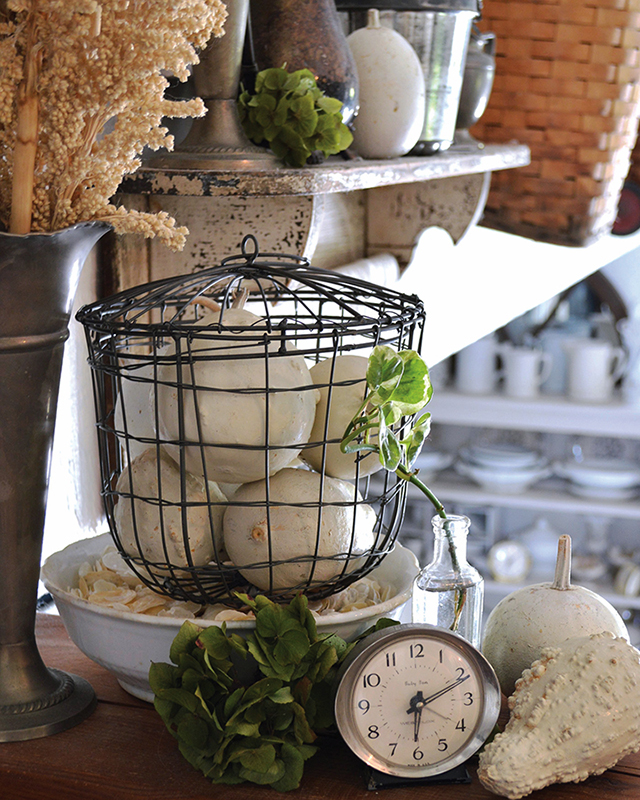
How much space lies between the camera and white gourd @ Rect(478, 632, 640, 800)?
48 centimetres

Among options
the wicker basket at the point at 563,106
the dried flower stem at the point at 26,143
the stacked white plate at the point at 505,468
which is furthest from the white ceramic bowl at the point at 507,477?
the dried flower stem at the point at 26,143

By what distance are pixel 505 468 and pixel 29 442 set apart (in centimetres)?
277

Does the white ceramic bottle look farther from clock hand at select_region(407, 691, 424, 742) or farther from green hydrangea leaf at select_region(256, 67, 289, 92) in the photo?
clock hand at select_region(407, 691, 424, 742)

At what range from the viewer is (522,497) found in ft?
10.4

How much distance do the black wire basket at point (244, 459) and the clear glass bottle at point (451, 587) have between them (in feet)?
0.15

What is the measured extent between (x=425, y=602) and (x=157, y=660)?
0.65ft

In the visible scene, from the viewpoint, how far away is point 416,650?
1.67 feet

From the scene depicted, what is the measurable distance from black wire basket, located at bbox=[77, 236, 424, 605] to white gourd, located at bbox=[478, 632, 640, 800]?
0.45 ft

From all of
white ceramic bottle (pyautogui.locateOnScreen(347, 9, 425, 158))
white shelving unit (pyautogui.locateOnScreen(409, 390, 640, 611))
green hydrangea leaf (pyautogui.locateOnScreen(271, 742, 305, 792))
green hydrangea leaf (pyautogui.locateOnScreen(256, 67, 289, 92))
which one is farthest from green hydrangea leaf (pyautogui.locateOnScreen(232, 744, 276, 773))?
white shelving unit (pyautogui.locateOnScreen(409, 390, 640, 611))

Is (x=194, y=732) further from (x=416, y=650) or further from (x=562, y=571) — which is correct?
(x=562, y=571)

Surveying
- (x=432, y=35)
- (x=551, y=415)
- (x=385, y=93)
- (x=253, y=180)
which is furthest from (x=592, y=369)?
(x=253, y=180)

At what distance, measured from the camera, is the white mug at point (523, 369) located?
3078mm

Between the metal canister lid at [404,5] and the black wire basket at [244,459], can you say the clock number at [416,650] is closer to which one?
the black wire basket at [244,459]

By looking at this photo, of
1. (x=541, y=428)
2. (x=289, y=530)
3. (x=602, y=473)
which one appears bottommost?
(x=602, y=473)
